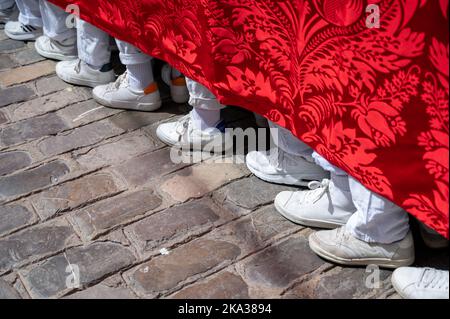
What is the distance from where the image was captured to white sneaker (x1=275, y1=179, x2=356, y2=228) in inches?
90.3

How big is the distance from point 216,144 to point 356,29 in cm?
111

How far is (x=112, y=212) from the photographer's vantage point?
96.8 inches

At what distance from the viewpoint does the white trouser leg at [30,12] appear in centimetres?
379

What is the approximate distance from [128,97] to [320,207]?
1311mm

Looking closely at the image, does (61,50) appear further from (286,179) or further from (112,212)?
(286,179)

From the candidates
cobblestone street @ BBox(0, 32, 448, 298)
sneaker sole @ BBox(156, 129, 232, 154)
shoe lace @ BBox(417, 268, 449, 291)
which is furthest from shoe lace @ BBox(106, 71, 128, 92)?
shoe lace @ BBox(417, 268, 449, 291)

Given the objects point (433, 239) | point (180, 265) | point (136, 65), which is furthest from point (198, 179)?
point (433, 239)

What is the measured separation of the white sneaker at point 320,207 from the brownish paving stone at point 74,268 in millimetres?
675

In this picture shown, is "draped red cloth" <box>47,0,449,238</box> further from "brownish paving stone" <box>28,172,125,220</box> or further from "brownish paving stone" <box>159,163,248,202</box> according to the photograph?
"brownish paving stone" <box>28,172,125,220</box>

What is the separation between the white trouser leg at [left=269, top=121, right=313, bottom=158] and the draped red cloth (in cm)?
14

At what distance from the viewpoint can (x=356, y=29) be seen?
6.10 feet

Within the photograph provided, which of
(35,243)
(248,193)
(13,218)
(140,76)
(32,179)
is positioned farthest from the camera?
(140,76)
